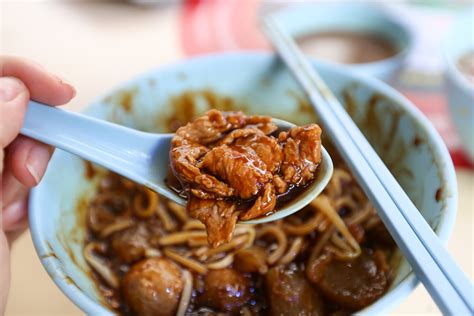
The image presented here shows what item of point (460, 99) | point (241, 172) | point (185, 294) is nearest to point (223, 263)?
point (185, 294)

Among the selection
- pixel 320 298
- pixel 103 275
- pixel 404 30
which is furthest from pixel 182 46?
pixel 320 298

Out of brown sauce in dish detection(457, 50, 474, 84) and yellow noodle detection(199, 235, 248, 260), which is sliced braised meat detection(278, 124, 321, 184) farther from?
brown sauce in dish detection(457, 50, 474, 84)

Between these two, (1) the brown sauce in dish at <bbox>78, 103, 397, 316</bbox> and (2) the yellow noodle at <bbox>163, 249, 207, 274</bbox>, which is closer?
(1) the brown sauce in dish at <bbox>78, 103, 397, 316</bbox>

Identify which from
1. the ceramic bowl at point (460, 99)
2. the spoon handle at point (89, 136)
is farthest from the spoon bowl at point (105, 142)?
the ceramic bowl at point (460, 99)

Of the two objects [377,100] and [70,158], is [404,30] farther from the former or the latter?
[70,158]

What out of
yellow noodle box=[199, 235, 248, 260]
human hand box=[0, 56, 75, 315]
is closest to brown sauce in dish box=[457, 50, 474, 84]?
yellow noodle box=[199, 235, 248, 260]

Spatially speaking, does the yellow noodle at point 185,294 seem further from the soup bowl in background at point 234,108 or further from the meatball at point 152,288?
the soup bowl in background at point 234,108

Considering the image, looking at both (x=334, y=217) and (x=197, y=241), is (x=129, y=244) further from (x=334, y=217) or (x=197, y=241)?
(x=334, y=217)
